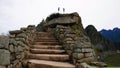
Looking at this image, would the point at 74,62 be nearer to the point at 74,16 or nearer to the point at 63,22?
the point at 63,22

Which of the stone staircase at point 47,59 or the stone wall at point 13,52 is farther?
the stone staircase at point 47,59

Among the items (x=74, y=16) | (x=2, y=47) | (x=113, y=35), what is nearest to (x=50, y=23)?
(x=74, y=16)

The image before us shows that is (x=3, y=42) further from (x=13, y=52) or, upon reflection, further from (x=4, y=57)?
(x=13, y=52)

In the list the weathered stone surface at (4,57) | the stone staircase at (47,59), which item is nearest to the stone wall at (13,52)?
the weathered stone surface at (4,57)

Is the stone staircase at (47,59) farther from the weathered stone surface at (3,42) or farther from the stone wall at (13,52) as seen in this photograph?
the weathered stone surface at (3,42)

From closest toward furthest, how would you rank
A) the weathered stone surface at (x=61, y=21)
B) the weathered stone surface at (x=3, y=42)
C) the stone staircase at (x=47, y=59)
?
1. the weathered stone surface at (x=3, y=42)
2. the stone staircase at (x=47, y=59)
3. the weathered stone surface at (x=61, y=21)

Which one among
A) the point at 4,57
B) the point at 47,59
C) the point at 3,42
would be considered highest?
the point at 3,42

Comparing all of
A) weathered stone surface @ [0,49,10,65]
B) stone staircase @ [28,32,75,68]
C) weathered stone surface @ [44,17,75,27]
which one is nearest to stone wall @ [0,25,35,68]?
weathered stone surface @ [0,49,10,65]

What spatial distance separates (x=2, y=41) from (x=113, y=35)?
28.3 metres

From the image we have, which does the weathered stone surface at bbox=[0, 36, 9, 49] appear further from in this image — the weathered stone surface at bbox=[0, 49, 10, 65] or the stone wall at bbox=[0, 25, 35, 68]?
the weathered stone surface at bbox=[0, 49, 10, 65]

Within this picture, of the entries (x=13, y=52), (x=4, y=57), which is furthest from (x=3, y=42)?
(x=13, y=52)

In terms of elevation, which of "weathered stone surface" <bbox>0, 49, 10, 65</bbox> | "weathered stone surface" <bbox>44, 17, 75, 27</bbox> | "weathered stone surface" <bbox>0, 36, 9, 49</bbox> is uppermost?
"weathered stone surface" <bbox>44, 17, 75, 27</bbox>

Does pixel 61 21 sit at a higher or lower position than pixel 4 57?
higher

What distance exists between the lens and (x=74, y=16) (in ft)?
80.3
